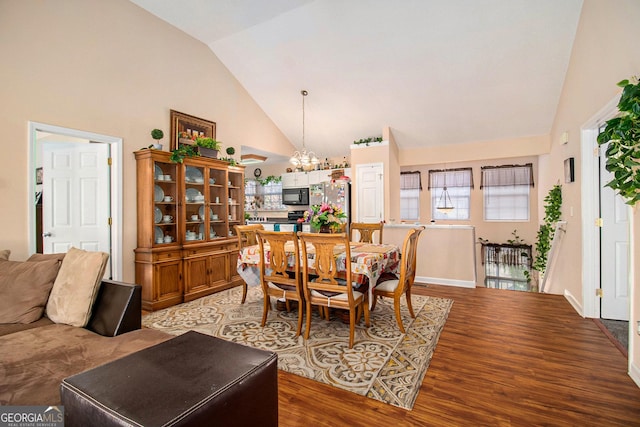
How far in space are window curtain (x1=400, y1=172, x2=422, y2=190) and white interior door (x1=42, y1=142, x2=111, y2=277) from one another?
654 centimetres

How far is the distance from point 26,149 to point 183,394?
Result: 11.0ft

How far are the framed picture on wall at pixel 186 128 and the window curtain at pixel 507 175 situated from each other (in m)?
6.29

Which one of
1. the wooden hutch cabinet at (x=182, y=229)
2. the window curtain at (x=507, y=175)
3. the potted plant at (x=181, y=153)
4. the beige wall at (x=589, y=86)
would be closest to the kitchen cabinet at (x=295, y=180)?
the wooden hutch cabinet at (x=182, y=229)

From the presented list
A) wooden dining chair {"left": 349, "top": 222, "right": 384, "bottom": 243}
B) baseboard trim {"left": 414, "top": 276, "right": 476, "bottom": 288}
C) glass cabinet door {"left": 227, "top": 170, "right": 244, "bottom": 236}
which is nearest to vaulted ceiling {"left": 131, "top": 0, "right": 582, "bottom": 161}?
glass cabinet door {"left": 227, "top": 170, "right": 244, "bottom": 236}

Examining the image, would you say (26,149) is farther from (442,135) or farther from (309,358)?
(442,135)

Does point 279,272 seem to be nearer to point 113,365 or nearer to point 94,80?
point 113,365

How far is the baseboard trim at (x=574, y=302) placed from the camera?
3.39 meters

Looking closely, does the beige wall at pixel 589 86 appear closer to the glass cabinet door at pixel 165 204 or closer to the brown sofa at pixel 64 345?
the brown sofa at pixel 64 345

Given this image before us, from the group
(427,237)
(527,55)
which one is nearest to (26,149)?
(427,237)

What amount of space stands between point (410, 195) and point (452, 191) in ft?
3.38

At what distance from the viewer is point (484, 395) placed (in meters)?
1.93

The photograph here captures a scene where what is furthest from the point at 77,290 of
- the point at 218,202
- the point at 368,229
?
the point at 368,229

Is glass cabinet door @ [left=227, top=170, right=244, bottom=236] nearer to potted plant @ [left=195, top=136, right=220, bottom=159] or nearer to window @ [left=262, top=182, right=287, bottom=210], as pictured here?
potted plant @ [left=195, top=136, right=220, bottom=159]

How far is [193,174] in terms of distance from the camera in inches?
173
